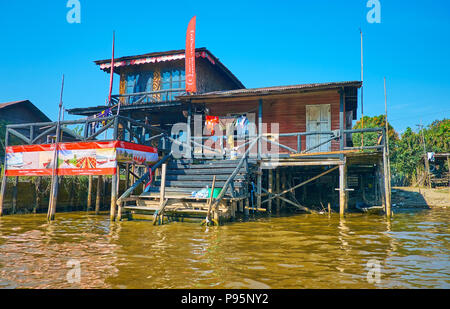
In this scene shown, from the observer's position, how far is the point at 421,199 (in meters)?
19.3

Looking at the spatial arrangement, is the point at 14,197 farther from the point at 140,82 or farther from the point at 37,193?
the point at 140,82

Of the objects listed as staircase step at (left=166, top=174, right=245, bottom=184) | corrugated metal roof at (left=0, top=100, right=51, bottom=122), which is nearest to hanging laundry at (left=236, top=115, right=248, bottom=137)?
staircase step at (left=166, top=174, right=245, bottom=184)

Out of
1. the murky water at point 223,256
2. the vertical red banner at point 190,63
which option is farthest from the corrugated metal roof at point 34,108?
the murky water at point 223,256

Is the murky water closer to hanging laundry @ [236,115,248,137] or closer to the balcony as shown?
hanging laundry @ [236,115,248,137]

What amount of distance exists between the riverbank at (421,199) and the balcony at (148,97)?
14118mm

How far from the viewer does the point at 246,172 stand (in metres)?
11.5

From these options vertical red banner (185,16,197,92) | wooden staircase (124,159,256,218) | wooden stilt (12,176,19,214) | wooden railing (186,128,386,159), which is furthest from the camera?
vertical red banner (185,16,197,92)

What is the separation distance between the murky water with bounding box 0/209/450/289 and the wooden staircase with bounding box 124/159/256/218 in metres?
1.02

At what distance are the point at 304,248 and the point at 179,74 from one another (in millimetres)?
14223

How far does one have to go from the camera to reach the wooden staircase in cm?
1013

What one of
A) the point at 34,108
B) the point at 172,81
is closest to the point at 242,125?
the point at 172,81

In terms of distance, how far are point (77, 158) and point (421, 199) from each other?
1947 centimetres
